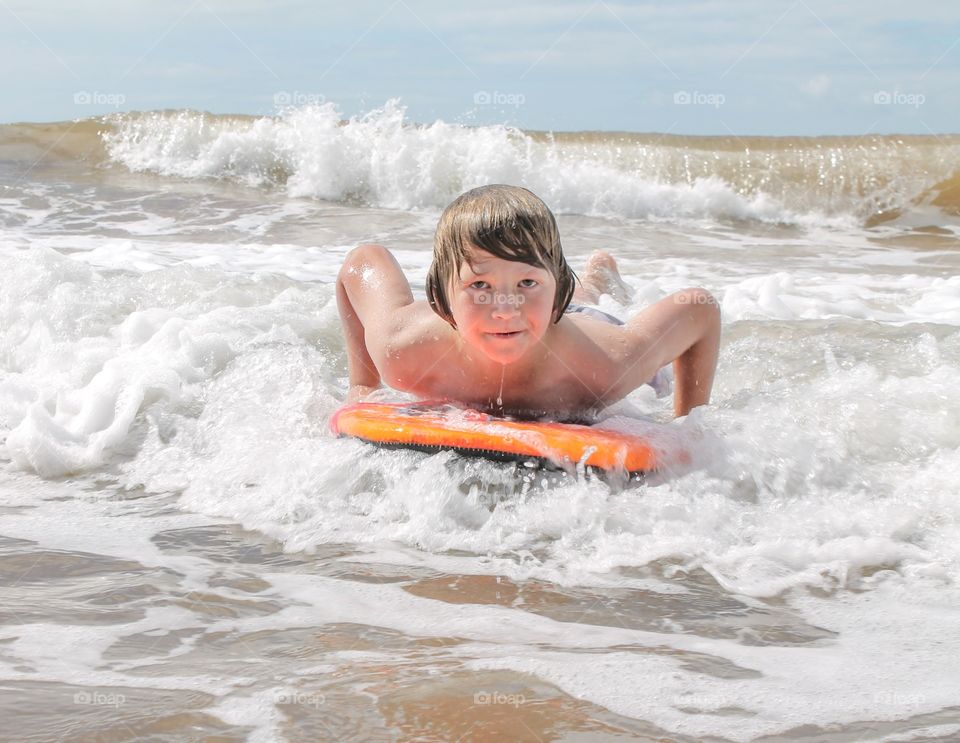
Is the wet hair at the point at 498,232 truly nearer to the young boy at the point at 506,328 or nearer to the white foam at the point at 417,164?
the young boy at the point at 506,328

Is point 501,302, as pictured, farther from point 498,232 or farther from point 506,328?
point 498,232

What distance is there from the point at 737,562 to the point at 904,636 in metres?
0.55

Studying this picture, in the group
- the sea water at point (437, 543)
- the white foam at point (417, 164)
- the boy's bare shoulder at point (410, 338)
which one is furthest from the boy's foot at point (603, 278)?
the white foam at point (417, 164)

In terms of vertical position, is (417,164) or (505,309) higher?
(417,164)

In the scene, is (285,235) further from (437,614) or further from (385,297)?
(437,614)

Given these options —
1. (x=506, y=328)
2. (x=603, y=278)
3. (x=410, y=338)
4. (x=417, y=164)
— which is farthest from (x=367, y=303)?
(x=417, y=164)

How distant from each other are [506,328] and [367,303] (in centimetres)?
86

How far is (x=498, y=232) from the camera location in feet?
11.1

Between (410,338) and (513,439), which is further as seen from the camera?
(410,338)

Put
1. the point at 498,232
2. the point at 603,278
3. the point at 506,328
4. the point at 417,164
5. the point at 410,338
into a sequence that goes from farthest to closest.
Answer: the point at 417,164 < the point at 603,278 < the point at 410,338 < the point at 506,328 < the point at 498,232

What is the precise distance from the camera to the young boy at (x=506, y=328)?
11.2 feet

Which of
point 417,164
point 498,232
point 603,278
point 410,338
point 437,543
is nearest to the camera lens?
point 437,543

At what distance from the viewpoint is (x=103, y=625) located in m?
2.60

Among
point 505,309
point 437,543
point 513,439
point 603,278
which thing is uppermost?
point 603,278
